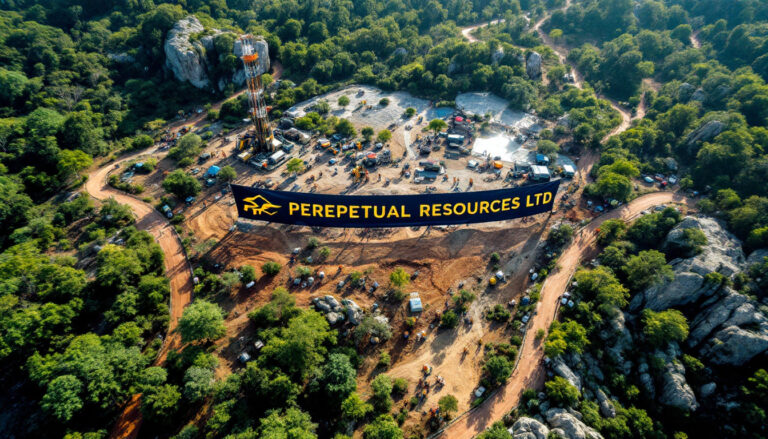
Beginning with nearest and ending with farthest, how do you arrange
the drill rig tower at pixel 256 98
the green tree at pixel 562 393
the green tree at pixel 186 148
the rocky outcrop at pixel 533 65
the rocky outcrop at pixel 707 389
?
the green tree at pixel 562 393
the rocky outcrop at pixel 707 389
the drill rig tower at pixel 256 98
the green tree at pixel 186 148
the rocky outcrop at pixel 533 65

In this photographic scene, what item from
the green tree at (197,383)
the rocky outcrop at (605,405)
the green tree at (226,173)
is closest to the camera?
the green tree at (197,383)

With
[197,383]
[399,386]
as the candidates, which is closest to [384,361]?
[399,386]

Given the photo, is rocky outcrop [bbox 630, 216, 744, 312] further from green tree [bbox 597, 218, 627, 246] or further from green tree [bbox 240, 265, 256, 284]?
green tree [bbox 240, 265, 256, 284]

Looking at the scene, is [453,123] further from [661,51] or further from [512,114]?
[661,51]

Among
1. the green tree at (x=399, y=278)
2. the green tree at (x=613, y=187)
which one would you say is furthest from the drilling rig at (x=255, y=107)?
the green tree at (x=613, y=187)

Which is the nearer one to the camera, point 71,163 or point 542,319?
point 542,319

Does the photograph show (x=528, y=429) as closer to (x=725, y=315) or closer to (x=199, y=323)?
(x=725, y=315)

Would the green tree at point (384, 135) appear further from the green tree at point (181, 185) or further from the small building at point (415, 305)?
the small building at point (415, 305)
